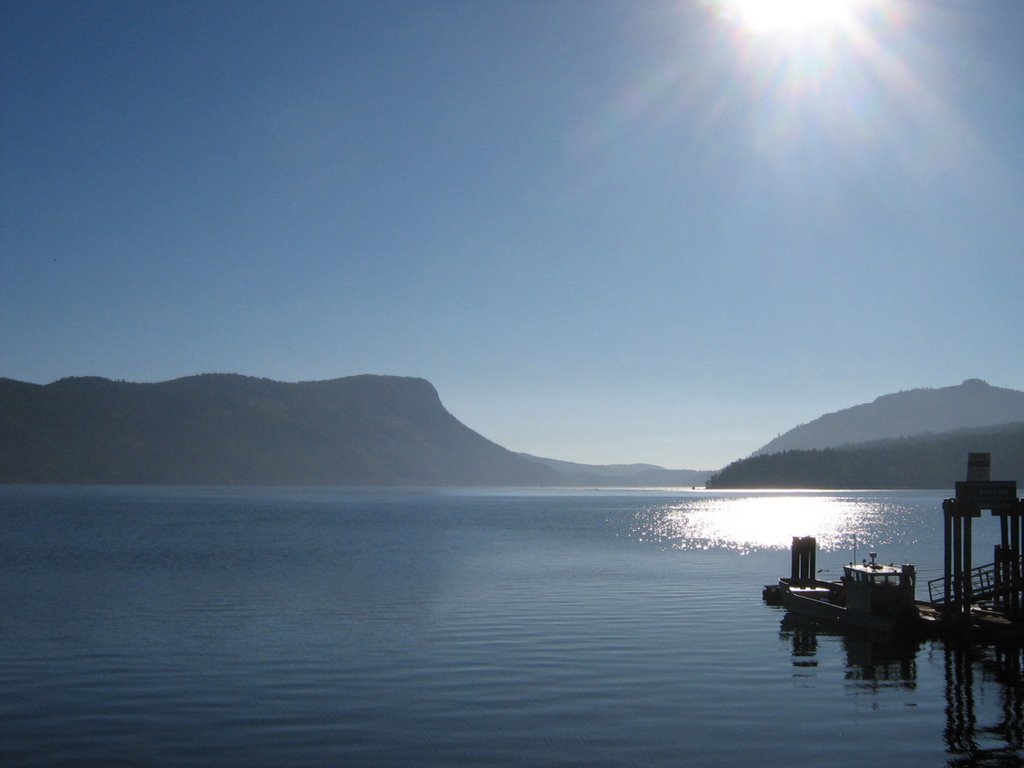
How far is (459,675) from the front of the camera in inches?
1061

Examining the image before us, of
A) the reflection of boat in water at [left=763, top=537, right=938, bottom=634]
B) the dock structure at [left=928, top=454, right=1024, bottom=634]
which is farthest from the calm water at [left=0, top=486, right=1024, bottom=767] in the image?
the dock structure at [left=928, top=454, right=1024, bottom=634]

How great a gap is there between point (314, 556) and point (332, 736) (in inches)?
1975

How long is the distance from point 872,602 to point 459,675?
1877 cm

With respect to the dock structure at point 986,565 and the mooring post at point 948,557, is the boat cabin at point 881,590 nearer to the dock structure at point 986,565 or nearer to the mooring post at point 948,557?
the mooring post at point 948,557

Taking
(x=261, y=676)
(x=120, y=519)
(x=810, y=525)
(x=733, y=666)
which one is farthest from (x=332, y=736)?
(x=810, y=525)

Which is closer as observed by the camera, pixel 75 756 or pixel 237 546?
pixel 75 756

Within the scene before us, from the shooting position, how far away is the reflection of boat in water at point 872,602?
35312 mm

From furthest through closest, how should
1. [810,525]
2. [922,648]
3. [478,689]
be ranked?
1. [810,525]
2. [922,648]
3. [478,689]

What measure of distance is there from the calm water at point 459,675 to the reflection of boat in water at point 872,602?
1053mm

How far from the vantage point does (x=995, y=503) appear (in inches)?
1421

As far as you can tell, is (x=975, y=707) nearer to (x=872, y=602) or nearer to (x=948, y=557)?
(x=872, y=602)

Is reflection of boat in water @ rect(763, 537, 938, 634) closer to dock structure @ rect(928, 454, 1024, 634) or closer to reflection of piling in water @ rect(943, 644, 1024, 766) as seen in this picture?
dock structure @ rect(928, 454, 1024, 634)

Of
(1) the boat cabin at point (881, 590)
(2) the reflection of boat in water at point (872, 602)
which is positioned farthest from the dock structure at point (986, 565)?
(1) the boat cabin at point (881, 590)

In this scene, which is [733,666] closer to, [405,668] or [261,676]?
[405,668]
